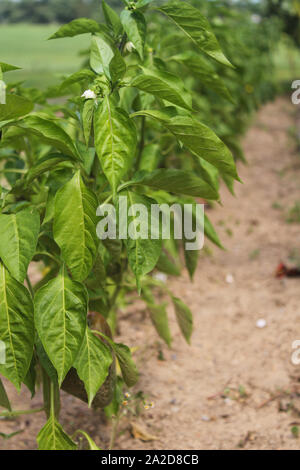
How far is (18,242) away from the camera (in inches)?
42.5

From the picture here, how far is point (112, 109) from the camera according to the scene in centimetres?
108

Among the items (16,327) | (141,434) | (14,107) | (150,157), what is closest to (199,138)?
(14,107)

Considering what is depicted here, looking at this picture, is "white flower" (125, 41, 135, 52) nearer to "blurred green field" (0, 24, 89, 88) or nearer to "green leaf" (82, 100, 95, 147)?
"green leaf" (82, 100, 95, 147)

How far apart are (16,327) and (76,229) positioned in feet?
0.77

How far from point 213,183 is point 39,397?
1000 millimetres

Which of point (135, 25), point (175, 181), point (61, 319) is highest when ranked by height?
point (135, 25)

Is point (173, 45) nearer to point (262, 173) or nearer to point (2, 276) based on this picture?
point (2, 276)

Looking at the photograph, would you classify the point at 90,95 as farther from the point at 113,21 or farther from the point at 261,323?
the point at 261,323

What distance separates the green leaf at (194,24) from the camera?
1169 mm

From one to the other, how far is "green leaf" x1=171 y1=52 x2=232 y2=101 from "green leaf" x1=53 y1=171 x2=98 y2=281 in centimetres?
57

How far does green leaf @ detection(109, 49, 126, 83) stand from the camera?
1.07 metres

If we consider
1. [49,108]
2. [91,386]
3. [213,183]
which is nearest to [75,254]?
[91,386]

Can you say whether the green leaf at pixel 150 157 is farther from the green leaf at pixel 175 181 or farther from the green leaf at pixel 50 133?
the green leaf at pixel 50 133

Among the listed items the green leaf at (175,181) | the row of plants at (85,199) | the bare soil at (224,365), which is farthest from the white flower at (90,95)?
the bare soil at (224,365)
